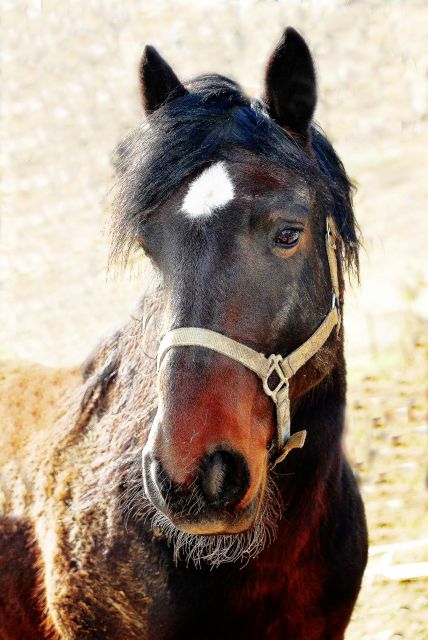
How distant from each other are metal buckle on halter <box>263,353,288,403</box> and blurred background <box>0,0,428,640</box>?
0.81 meters

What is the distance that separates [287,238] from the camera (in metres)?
2.44

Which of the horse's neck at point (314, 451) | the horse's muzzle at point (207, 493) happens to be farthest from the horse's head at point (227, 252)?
the horse's neck at point (314, 451)

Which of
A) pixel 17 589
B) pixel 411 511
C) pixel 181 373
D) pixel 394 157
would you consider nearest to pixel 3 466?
pixel 17 589

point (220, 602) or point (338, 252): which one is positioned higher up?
point (338, 252)

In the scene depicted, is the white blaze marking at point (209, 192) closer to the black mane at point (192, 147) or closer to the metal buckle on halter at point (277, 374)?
Result: the black mane at point (192, 147)

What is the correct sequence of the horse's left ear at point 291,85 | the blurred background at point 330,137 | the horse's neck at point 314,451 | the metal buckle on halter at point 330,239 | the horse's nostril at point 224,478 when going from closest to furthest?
the horse's nostril at point 224,478 → the horse's left ear at point 291,85 → the metal buckle on halter at point 330,239 → the horse's neck at point 314,451 → the blurred background at point 330,137

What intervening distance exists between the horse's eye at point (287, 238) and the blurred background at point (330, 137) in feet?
2.30

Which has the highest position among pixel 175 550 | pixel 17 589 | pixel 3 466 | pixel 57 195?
pixel 57 195

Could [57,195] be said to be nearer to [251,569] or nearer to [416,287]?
[416,287]

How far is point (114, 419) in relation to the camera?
2.90 m

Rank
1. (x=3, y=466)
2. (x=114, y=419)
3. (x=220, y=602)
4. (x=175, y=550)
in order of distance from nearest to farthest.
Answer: (x=175, y=550), (x=220, y=602), (x=114, y=419), (x=3, y=466)

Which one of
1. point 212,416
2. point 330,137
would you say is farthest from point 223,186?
point 330,137

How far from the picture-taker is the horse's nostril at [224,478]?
215 centimetres

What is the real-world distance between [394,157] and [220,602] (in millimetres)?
10256
